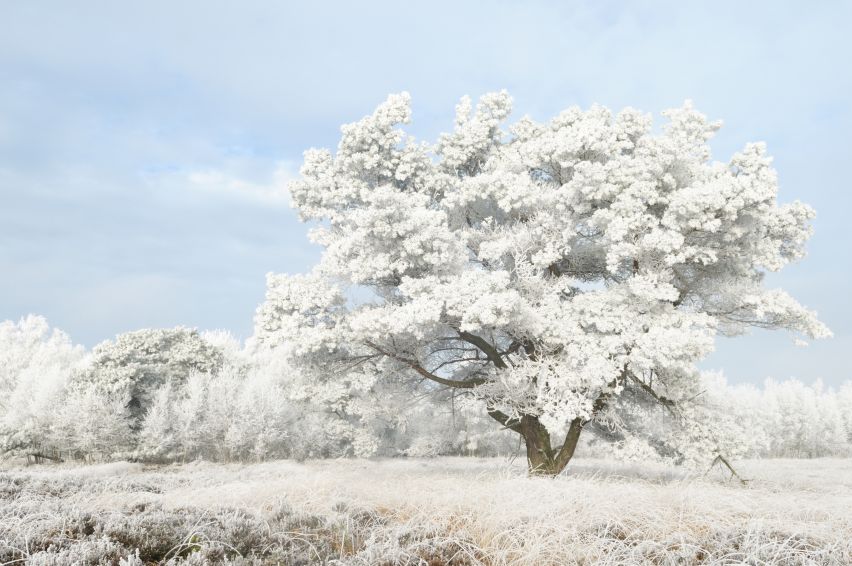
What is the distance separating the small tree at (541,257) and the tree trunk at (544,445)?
0.06 m

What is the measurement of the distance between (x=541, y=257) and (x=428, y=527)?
896 centimetres

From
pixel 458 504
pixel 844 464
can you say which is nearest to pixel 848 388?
pixel 844 464

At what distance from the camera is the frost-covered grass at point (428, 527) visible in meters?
5.93

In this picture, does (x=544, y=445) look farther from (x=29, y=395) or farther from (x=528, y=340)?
(x=29, y=395)

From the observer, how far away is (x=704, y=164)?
50.5 ft

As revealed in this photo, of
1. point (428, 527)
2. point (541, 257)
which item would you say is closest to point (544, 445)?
point (541, 257)

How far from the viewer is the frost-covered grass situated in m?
5.93

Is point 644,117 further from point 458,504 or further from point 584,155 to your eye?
point 458,504

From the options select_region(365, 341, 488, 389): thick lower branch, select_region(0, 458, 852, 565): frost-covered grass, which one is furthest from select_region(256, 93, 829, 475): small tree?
select_region(0, 458, 852, 565): frost-covered grass

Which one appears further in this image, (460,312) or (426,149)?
(426,149)

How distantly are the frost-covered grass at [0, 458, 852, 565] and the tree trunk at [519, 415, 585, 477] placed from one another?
24.6 feet

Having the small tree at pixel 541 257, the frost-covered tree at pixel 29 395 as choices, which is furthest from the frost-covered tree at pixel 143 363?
the small tree at pixel 541 257

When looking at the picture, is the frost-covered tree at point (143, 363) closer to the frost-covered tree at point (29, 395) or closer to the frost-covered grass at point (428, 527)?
the frost-covered tree at point (29, 395)

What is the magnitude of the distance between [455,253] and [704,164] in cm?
660
